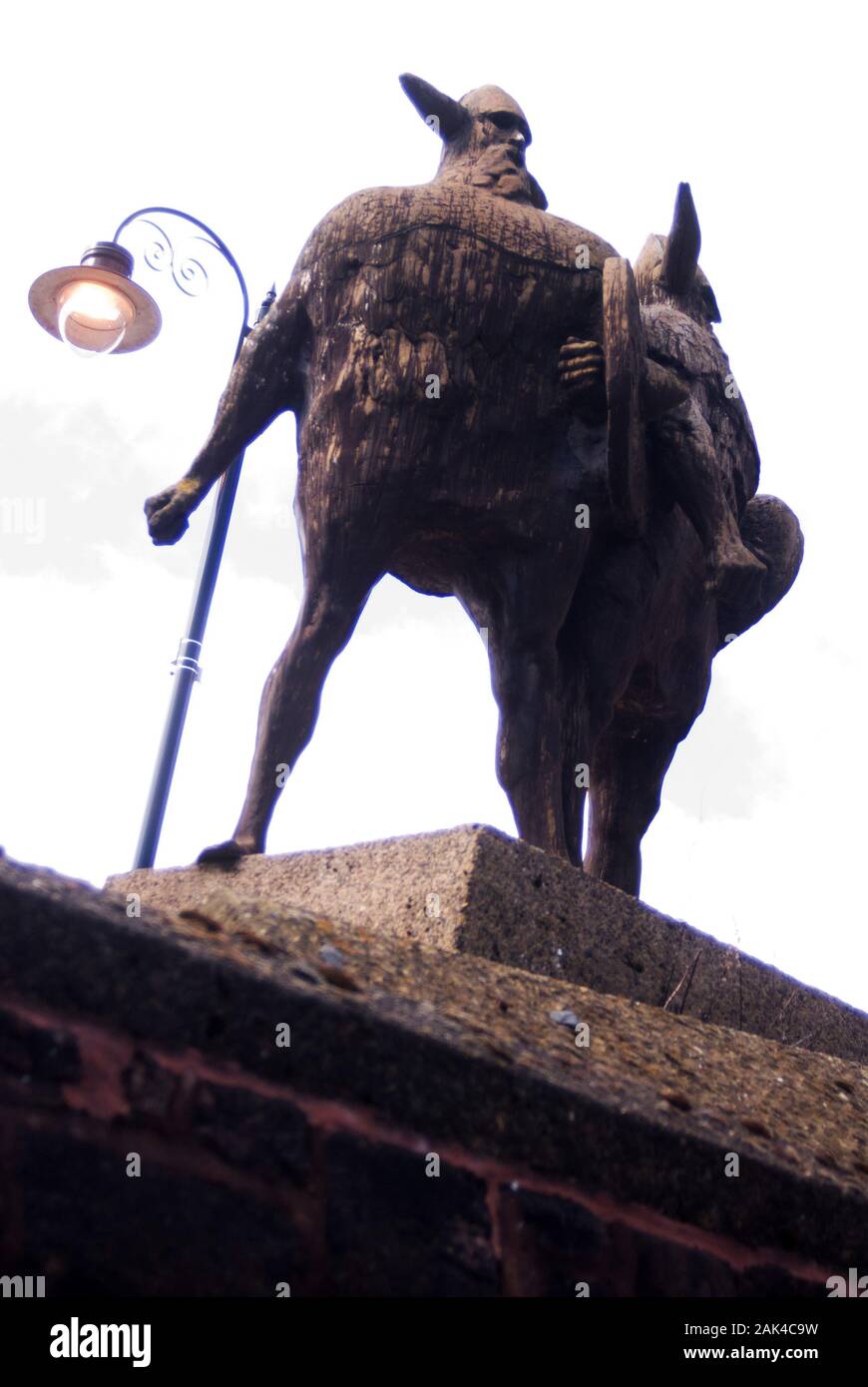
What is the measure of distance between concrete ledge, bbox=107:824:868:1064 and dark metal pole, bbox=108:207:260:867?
1.15 metres

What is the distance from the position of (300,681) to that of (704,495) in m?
1.29

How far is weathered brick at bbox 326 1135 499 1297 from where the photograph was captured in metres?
2.33

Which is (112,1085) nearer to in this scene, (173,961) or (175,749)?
(173,961)

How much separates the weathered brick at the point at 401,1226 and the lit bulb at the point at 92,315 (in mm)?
5074

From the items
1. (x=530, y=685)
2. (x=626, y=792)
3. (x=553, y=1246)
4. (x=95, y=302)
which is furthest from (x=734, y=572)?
(x=95, y=302)

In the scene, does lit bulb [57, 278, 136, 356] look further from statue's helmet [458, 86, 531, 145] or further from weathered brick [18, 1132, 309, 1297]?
weathered brick [18, 1132, 309, 1297]

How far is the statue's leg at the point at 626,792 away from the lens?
16.9ft

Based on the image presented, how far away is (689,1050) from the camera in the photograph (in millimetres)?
3338

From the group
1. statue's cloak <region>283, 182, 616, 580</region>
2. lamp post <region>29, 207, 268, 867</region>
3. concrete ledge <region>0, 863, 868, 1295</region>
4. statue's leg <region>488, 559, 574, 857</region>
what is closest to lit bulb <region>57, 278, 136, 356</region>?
lamp post <region>29, 207, 268, 867</region>

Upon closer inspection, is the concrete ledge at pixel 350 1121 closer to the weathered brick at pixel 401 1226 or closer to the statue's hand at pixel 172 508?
the weathered brick at pixel 401 1226

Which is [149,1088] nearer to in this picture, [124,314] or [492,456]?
[492,456]

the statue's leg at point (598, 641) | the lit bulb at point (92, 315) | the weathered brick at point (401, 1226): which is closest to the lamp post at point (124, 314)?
the lit bulb at point (92, 315)

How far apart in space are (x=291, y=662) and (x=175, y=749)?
176 cm

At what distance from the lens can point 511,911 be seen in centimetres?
372
